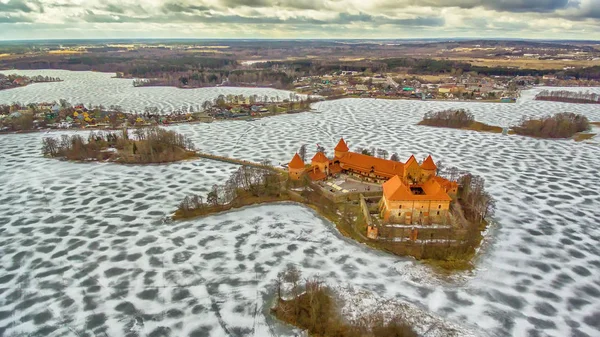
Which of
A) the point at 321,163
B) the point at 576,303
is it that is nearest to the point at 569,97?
the point at 321,163

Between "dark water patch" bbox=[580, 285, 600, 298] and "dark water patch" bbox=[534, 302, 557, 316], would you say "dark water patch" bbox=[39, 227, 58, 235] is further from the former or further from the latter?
"dark water patch" bbox=[580, 285, 600, 298]

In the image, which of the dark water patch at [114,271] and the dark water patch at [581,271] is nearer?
the dark water patch at [114,271]

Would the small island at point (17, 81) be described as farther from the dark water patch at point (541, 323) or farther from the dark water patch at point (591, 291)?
the dark water patch at point (591, 291)

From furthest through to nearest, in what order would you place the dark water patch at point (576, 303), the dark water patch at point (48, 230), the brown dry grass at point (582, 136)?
the brown dry grass at point (582, 136) → the dark water patch at point (48, 230) → the dark water patch at point (576, 303)

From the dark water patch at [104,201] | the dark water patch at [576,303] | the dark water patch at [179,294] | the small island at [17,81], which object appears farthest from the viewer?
the small island at [17,81]

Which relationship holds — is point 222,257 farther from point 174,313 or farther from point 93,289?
point 93,289

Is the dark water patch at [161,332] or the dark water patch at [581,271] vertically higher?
the dark water patch at [581,271]

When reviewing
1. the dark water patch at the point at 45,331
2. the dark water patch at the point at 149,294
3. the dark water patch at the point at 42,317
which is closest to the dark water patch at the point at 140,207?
the dark water patch at the point at 149,294
